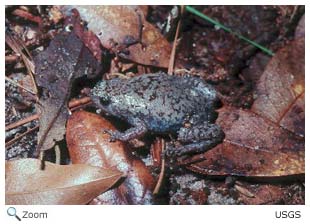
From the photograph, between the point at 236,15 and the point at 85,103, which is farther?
the point at 236,15

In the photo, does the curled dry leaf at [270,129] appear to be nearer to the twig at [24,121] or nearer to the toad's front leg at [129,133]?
the toad's front leg at [129,133]

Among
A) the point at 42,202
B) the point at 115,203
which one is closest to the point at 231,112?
the point at 115,203

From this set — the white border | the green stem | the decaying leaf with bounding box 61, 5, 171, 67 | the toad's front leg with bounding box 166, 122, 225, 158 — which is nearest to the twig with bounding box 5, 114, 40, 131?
the white border

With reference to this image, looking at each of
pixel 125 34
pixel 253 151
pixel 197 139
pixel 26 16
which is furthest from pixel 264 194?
pixel 26 16

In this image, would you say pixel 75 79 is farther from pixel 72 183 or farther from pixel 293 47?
pixel 293 47
